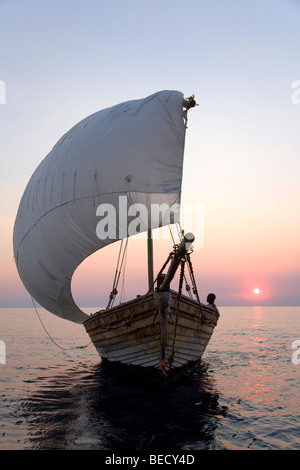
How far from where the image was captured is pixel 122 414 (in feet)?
34.3

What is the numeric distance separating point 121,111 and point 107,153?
2.38 metres

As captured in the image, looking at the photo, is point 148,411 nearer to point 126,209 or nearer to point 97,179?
point 126,209

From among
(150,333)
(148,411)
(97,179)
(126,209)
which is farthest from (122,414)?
(97,179)

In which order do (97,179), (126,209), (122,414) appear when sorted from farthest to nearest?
(97,179) → (126,209) → (122,414)

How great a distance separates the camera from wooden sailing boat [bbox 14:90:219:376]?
40.4 ft

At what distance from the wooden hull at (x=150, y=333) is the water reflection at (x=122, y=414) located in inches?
33.4

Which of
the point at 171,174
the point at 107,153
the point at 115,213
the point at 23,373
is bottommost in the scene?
the point at 23,373

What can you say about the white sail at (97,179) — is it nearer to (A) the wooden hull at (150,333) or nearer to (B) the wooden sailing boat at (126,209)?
(B) the wooden sailing boat at (126,209)

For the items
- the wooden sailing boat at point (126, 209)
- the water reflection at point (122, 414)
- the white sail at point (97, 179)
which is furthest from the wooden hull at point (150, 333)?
the white sail at point (97, 179)

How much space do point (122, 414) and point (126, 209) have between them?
6257mm

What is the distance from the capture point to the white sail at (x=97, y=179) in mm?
12438
